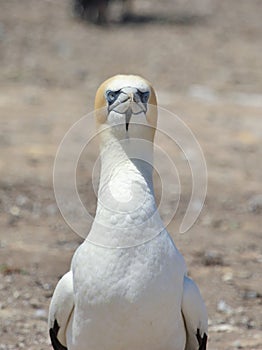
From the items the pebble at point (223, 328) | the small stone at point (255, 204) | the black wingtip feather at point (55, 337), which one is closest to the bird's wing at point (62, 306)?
the black wingtip feather at point (55, 337)

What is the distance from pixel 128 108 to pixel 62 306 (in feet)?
3.83

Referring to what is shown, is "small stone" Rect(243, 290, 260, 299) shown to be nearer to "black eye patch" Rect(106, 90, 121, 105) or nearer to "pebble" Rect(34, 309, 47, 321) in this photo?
"pebble" Rect(34, 309, 47, 321)

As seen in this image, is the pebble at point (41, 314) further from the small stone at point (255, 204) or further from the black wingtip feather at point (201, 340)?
the small stone at point (255, 204)

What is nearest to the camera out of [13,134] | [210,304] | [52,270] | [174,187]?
[210,304]

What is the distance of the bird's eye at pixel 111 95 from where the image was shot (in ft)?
17.3

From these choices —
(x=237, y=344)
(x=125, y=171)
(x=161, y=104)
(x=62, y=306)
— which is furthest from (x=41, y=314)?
(x=161, y=104)

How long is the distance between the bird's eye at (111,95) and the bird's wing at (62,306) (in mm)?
1001

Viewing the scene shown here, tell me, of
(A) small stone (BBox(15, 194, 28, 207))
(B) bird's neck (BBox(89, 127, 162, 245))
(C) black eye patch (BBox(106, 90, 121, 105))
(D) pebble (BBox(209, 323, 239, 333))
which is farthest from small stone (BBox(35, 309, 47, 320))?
(A) small stone (BBox(15, 194, 28, 207))

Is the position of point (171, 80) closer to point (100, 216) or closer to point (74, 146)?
point (74, 146)

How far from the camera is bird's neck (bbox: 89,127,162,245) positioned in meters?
5.16

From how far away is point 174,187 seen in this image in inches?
413

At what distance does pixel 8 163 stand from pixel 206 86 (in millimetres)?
5962

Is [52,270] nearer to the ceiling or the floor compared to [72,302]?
nearer to the floor

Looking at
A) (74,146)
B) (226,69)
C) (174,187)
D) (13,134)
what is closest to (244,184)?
(174,187)
